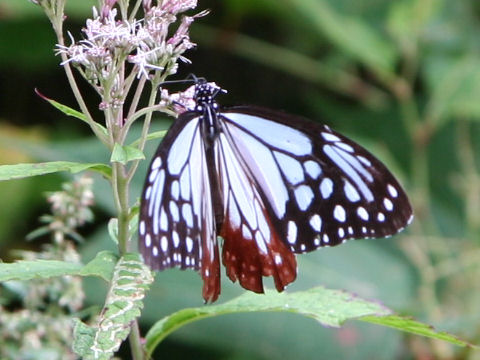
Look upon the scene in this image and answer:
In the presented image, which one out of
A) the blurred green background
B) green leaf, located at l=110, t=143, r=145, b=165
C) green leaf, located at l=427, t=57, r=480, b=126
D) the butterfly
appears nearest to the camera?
green leaf, located at l=110, t=143, r=145, b=165

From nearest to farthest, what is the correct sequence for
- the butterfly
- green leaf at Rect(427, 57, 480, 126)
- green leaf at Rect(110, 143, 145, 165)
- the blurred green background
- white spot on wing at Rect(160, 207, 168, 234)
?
green leaf at Rect(110, 143, 145, 165) < white spot on wing at Rect(160, 207, 168, 234) < the butterfly < the blurred green background < green leaf at Rect(427, 57, 480, 126)

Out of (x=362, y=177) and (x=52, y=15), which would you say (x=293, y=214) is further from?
(x=52, y=15)

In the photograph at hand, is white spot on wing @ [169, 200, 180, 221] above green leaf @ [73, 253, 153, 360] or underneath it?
above

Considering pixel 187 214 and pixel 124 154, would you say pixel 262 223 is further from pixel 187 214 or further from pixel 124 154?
pixel 124 154

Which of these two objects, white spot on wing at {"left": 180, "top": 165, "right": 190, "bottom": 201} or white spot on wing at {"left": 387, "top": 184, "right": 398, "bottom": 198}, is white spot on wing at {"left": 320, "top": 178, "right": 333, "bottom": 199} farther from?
white spot on wing at {"left": 180, "top": 165, "right": 190, "bottom": 201}

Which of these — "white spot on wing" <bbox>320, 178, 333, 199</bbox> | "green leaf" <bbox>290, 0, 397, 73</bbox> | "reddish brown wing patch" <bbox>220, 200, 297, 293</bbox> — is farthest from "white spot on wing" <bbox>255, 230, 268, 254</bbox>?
"green leaf" <bbox>290, 0, 397, 73</bbox>

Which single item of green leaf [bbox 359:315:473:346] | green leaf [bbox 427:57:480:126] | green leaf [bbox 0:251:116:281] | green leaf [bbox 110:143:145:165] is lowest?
green leaf [bbox 359:315:473:346]

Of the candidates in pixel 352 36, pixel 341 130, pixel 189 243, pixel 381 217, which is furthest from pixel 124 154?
pixel 341 130
